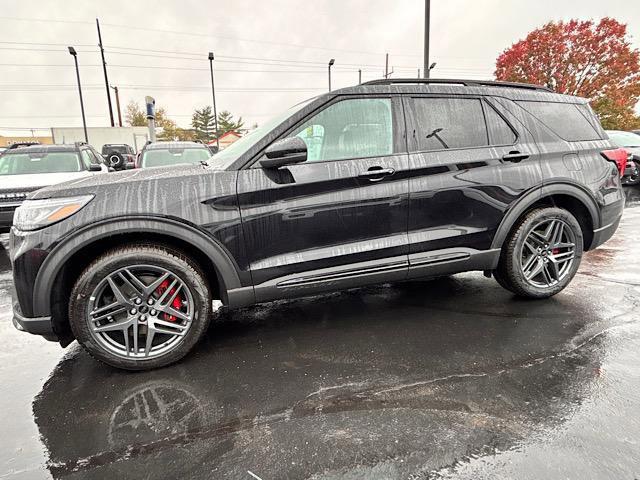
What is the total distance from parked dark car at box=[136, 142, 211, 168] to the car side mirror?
630 centimetres

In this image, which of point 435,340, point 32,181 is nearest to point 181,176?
point 435,340

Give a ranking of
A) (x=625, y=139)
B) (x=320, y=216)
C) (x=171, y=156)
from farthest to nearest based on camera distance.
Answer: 1. (x=625, y=139)
2. (x=171, y=156)
3. (x=320, y=216)

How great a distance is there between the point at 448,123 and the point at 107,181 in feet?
8.56

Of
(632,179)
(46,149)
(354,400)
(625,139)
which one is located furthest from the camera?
(632,179)

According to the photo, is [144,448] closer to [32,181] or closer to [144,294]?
[144,294]

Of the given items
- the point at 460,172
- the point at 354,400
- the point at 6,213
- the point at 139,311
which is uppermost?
the point at 460,172

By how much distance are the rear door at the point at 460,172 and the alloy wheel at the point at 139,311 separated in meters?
1.79

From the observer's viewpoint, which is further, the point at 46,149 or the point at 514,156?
the point at 46,149

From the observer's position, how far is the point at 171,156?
8.61 meters

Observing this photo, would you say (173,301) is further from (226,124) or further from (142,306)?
(226,124)

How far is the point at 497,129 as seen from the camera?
3.31m

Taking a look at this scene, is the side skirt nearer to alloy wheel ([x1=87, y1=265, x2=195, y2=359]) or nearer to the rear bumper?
alloy wheel ([x1=87, y1=265, x2=195, y2=359])

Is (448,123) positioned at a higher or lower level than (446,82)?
lower

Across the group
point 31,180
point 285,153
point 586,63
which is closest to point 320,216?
point 285,153
